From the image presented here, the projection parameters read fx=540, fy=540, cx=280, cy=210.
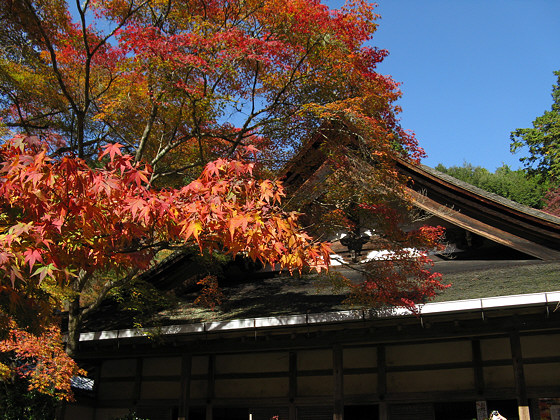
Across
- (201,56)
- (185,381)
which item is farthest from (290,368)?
(201,56)

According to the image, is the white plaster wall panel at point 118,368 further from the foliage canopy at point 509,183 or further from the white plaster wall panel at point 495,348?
the foliage canopy at point 509,183

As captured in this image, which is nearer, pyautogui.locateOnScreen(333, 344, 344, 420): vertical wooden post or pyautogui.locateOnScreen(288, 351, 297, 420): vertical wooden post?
pyautogui.locateOnScreen(333, 344, 344, 420): vertical wooden post

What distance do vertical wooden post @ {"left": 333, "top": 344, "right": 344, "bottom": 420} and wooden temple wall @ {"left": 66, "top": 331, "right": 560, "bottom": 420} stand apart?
0.05 feet

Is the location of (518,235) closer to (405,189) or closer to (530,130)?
(405,189)

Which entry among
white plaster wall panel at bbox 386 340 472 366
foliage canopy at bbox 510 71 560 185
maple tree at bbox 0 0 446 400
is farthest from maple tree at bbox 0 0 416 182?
foliage canopy at bbox 510 71 560 185

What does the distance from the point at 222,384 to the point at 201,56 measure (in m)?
6.27

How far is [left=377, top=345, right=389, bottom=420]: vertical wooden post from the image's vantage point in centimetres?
928

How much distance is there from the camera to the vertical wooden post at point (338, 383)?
8.85 metres

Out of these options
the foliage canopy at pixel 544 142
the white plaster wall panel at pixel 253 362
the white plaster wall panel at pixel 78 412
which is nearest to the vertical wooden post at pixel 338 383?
the white plaster wall panel at pixel 253 362

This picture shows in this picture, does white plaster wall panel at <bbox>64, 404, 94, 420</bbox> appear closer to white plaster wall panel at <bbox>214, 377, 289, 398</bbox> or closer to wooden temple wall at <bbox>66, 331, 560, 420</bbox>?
wooden temple wall at <bbox>66, 331, 560, 420</bbox>

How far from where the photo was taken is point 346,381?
9797mm

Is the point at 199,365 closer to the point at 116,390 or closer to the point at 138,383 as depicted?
the point at 138,383

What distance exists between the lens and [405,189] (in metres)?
10.3

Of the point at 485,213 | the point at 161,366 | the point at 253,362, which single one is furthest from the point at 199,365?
the point at 485,213
